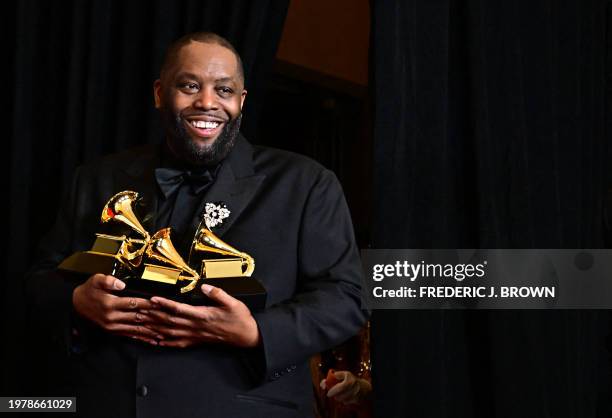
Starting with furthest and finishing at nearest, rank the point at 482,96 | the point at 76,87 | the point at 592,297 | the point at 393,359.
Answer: the point at 592,297, the point at 76,87, the point at 482,96, the point at 393,359

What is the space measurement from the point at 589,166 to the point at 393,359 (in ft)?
4.07

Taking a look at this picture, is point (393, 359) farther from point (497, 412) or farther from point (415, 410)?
point (497, 412)

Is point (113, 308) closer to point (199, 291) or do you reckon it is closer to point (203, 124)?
point (199, 291)

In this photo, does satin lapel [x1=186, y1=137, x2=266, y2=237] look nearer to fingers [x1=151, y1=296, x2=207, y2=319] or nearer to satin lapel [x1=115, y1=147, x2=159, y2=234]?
satin lapel [x1=115, y1=147, x2=159, y2=234]

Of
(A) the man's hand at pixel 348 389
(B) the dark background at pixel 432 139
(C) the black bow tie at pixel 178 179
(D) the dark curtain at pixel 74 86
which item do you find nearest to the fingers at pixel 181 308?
(C) the black bow tie at pixel 178 179

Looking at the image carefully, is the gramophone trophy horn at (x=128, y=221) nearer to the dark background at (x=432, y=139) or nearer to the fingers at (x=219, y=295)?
the fingers at (x=219, y=295)

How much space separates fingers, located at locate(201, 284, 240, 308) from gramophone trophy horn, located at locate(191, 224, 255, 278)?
0.06 metres

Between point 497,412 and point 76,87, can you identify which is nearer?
point 497,412

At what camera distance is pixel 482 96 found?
2.42 m

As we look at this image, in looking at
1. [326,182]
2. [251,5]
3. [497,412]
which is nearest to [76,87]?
[251,5]

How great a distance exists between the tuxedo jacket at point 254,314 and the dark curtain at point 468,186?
0.61 meters

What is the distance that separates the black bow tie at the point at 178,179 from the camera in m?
1.75

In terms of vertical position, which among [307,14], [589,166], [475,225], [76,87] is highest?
[307,14]

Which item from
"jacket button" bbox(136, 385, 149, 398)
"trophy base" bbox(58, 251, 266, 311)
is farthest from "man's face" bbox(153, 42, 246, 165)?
"jacket button" bbox(136, 385, 149, 398)
